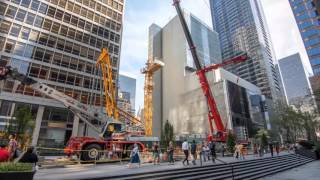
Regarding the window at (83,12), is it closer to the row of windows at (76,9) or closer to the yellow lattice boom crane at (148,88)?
the row of windows at (76,9)

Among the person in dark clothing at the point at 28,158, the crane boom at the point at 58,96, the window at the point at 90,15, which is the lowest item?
the person in dark clothing at the point at 28,158

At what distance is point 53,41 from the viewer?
123 ft

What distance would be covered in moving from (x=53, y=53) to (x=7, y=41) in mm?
6962

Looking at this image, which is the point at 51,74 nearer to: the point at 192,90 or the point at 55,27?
the point at 55,27

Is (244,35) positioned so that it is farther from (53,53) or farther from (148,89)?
(53,53)

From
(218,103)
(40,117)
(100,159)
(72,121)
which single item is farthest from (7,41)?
(218,103)

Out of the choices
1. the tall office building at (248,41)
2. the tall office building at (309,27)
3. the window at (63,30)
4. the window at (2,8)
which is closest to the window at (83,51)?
the window at (63,30)

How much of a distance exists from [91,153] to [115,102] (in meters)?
14.7

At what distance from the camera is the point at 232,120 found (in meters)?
55.1

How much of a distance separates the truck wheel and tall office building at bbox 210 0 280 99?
88026mm

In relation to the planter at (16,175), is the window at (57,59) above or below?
above

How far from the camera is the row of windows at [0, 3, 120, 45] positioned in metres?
34.2

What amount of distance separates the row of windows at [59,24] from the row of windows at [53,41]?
56.8 inches

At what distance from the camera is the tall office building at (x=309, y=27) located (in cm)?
7300
